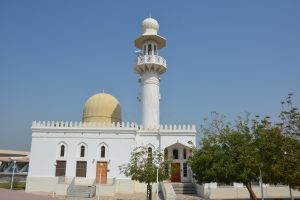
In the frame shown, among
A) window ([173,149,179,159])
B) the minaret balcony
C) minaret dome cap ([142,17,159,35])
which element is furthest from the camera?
minaret dome cap ([142,17,159,35])

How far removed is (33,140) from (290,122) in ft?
75.8

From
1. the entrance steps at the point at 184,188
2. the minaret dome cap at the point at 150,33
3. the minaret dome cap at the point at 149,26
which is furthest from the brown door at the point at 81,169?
the minaret dome cap at the point at 149,26

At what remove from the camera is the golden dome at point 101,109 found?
33438 mm

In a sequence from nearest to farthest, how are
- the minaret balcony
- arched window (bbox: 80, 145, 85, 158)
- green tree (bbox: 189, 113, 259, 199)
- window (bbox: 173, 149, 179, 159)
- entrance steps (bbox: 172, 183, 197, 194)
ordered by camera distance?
green tree (bbox: 189, 113, 259, 199), entrance steps (bbox: 172, 183, 197, 194), arched window (bbox: 80, 145, 85, 158), window (bbox: 173, 149, 179, 159), the minaret balcony

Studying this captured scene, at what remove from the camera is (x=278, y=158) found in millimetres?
14938

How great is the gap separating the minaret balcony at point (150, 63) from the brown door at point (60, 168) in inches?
494

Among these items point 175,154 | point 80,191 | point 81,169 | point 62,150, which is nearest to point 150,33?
point 175,154

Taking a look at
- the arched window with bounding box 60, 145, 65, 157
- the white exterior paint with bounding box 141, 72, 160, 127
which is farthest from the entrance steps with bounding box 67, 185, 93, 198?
the white exterior paint with bounding box 141, 72, 160, 127

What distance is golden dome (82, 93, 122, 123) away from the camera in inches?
1316

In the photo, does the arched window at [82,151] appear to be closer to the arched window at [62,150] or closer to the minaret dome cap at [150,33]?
the arched window at [62,150]

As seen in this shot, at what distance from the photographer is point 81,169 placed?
2828cm

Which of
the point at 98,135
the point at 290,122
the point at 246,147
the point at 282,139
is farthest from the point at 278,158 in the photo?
the point at 98,135

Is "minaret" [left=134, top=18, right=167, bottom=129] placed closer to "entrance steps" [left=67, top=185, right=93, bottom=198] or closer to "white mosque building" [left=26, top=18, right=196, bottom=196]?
"white mosque building" [left=26, top=18, right=196, bottom=196]

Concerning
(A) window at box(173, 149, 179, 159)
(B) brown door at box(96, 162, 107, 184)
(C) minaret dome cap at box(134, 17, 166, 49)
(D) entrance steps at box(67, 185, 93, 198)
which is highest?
(C) minaret dome cap at box(134, 17, 166, 49)
